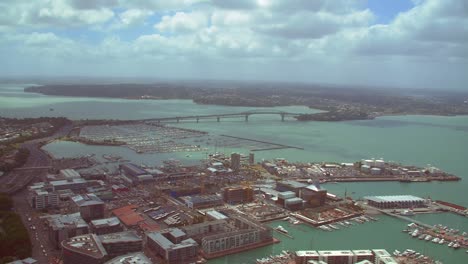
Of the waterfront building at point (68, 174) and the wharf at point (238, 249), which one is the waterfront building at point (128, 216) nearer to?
the wharf at point (238, 249)

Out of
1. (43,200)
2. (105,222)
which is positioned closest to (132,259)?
(105,222)

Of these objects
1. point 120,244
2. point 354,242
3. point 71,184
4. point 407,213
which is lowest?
point 354,242

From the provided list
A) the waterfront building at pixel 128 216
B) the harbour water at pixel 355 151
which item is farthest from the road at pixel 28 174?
the waterfront building at pixel 128 216

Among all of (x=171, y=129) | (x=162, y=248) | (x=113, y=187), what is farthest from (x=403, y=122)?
(x=162, y=248)

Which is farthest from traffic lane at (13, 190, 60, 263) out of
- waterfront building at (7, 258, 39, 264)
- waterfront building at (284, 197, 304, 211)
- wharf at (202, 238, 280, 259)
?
waterfront building at (284, 197, 304, 211)

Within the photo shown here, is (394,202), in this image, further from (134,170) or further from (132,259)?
(134,170)

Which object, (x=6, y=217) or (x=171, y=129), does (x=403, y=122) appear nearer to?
(x=171, y=129)
